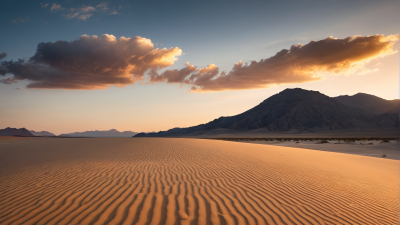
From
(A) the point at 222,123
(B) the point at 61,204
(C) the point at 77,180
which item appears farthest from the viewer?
(A) the point at 222,123

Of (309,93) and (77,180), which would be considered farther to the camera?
(309,93)

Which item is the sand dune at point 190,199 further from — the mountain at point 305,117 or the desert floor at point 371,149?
the mountain at point 305,117

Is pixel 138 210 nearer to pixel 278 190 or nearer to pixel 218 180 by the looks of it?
pixel 218 180

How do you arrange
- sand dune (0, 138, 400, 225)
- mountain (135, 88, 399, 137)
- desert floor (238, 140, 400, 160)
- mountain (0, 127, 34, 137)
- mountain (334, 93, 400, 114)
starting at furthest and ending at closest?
mountain (334, 93, 400, 114)
mountain (0, 127, 34, 137)
mountain (135, 88, 399, 137)
desert floor (238, 140, 400, 160)
sand dune (0, 138, 400, 225)

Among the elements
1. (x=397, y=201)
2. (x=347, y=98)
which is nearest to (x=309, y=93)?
(x=347, y=98)

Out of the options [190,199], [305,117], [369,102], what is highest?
[369,102]

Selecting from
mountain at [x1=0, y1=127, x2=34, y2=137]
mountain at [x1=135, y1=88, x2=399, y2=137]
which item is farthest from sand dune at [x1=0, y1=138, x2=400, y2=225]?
mountain at [x1=0, y1=127, x2=34, y2=137]

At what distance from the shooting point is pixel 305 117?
5138 inches

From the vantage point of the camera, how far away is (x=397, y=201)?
645cm

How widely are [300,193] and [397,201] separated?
314cm

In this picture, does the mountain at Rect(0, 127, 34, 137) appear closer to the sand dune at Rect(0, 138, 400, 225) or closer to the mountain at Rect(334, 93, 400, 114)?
the sand dune at Rect(0, 138, 400, 225)

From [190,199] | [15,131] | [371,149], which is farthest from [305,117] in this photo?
[15,131]

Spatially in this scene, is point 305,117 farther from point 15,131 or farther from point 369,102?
point 15,131

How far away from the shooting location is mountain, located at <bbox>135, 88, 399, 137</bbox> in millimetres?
110438
